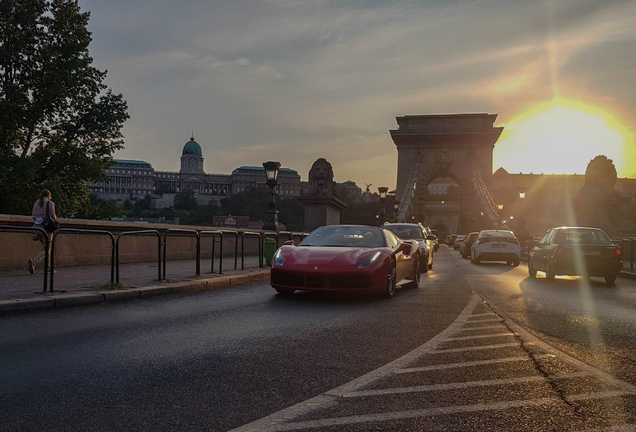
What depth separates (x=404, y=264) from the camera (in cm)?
1139

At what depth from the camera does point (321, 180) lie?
29.3 metres

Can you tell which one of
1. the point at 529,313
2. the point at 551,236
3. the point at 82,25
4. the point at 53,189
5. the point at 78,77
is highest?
the point at 82,25

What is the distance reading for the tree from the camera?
90.8 ft

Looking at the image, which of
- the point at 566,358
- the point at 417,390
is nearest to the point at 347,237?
the point at 566,358

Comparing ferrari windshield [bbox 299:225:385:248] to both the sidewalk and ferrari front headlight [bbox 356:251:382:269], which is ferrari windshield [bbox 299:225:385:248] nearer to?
ferrari front headlight [bbox 356:251:382:269]

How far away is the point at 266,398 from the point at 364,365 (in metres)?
1.23

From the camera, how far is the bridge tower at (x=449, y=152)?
251ft

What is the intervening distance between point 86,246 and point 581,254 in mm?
12005

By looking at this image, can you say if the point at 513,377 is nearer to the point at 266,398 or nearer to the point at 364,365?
the point at 364,365

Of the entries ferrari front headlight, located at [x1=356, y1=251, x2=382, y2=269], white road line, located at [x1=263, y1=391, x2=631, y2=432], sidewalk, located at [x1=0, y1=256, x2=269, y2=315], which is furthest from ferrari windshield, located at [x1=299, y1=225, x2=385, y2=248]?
white road line, located at [x1=263, y1=391, x2=631, y2=432]

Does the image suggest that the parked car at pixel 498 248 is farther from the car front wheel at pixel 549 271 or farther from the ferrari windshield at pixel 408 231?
the car front wheel at pixel 549 271

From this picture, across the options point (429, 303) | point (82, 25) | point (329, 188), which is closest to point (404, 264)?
point (429, 303)

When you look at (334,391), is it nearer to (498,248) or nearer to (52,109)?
(498,248)

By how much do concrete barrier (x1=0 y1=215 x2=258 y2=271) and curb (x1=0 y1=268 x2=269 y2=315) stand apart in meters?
2.66
